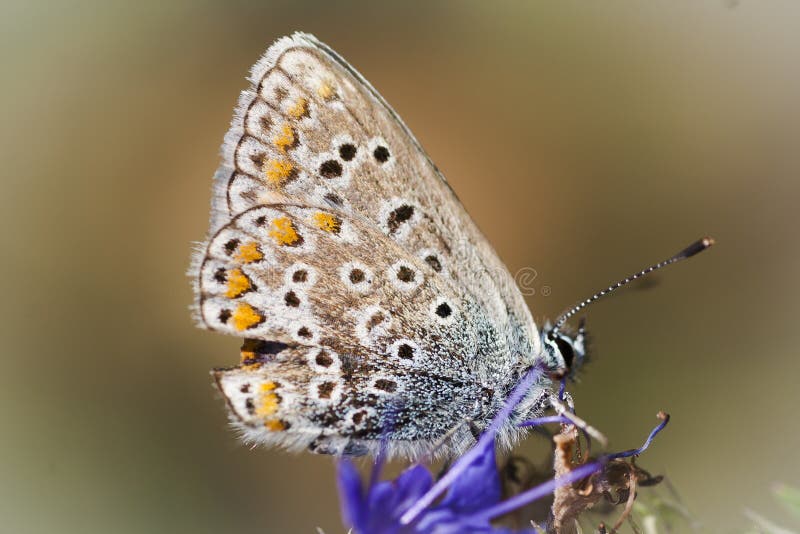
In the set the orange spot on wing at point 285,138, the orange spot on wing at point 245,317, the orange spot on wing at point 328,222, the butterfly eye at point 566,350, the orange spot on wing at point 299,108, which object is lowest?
the butterfly eye at point 566,350

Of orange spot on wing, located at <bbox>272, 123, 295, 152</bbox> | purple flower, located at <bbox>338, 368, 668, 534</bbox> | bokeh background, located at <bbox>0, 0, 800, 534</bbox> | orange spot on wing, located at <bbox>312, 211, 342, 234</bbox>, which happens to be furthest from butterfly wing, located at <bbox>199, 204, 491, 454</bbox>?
bokeh background, located at <bbox>0, 0, 800, 534</bbox>

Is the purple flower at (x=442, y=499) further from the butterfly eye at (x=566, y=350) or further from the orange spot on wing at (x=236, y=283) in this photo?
the orange spot on wing at (x=236, y=283)

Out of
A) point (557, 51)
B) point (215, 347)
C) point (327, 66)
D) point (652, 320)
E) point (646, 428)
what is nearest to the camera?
point (327, 66)

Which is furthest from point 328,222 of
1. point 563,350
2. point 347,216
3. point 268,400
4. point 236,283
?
point 563,350

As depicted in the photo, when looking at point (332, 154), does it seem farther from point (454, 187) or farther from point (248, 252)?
point (454, 187)

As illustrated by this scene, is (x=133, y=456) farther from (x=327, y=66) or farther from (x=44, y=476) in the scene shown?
(x=327, y=66)

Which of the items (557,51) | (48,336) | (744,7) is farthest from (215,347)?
(744,7)

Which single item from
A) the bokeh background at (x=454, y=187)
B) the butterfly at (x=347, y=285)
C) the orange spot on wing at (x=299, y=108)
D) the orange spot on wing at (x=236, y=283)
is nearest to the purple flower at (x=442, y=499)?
the butterfly at (x=347, y=285)
